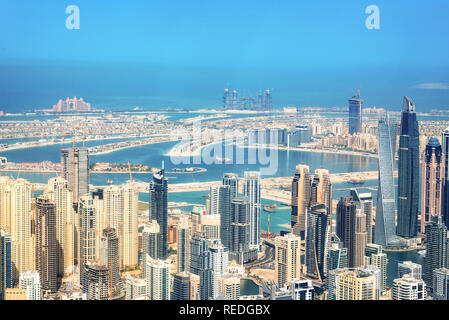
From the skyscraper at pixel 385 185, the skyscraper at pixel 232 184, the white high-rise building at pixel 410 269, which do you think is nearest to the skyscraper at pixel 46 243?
the skyscraper at pixel 232 184

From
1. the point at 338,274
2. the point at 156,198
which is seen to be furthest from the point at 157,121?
the point at 338,274

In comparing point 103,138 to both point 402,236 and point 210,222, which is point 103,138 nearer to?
point 210,222

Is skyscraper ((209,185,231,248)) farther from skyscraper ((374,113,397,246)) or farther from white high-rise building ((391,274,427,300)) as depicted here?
white high-rise building ((391,274,427,300))

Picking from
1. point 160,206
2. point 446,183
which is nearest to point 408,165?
point 446,183

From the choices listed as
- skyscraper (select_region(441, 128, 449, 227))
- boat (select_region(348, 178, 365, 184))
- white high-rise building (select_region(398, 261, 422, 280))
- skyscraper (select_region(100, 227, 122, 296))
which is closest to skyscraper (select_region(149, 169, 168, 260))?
skyscraper (select_region(100, 227, 122, 296))

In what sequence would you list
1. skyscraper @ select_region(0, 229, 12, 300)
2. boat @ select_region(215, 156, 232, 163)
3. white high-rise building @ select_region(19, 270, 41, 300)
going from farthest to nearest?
boat @ select_region(215, 156, 232, 163)
skyscraper @ select_region(0, 229, 12, 300)
white high-rise building @ select_region(19, 270, 41, 300)

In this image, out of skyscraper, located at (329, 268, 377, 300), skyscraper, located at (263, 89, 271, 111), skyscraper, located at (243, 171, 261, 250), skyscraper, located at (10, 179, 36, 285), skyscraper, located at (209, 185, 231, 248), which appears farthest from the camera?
skyscraper, located at (263, 89, 271, 111)

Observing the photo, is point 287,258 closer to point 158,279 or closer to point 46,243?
point 158,279

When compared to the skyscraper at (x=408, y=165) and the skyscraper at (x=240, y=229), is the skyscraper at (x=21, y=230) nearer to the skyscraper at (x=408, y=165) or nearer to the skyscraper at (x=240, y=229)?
the skyscraper at (x=240, y=229)
